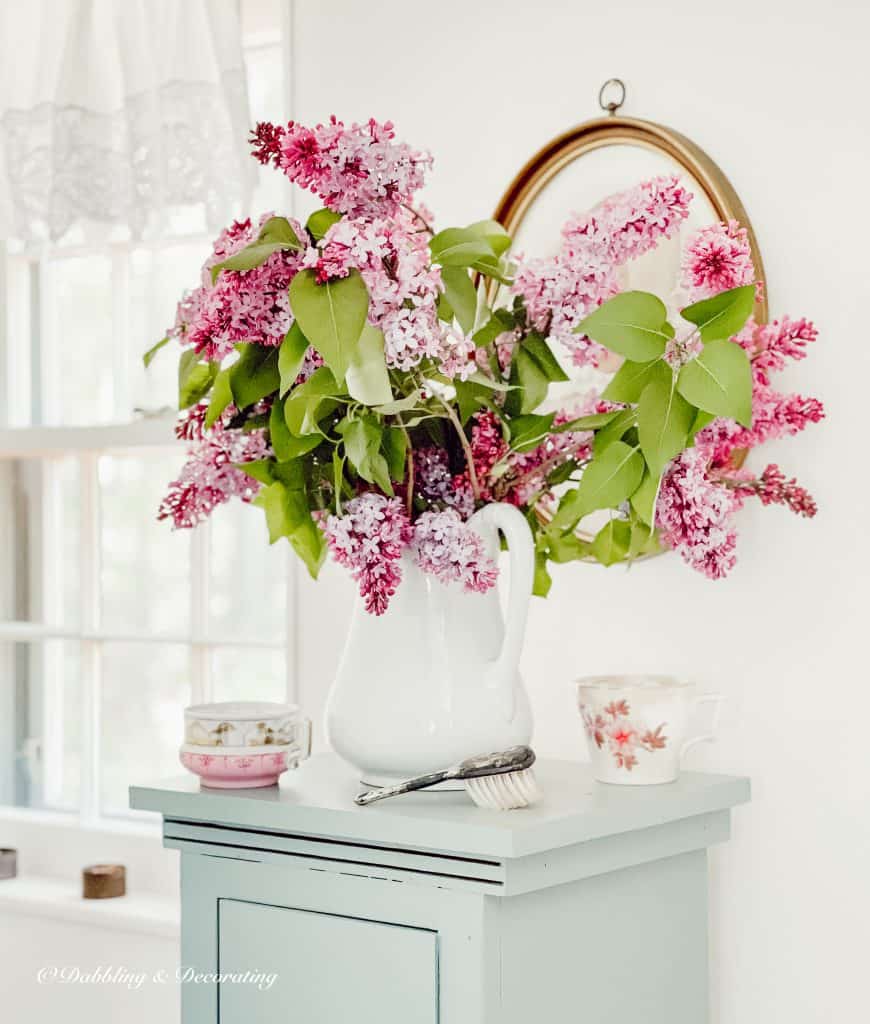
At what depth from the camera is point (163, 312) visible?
2404 millimetres

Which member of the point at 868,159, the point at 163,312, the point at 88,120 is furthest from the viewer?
the point at 163,312

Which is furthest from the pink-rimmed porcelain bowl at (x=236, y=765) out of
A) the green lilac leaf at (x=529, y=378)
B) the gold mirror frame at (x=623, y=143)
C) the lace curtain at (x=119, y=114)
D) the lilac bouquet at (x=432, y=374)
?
the lace curtain at (x=119, y=114)

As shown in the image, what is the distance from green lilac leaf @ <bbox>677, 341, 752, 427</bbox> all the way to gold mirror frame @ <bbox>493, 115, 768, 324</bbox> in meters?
0.32

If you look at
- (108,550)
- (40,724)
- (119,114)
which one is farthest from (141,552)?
(119,114)

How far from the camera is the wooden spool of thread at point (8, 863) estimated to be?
240 centimetres

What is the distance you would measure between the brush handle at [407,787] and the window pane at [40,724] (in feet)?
4.35

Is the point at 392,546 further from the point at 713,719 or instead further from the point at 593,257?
the point at 713,719

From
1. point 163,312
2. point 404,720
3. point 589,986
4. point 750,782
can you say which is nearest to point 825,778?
point 750,782

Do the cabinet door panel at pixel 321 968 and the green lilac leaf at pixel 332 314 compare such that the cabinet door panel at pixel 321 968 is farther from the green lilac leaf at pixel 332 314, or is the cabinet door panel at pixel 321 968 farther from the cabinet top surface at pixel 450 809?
the green lilac leaf at pixel 332 314

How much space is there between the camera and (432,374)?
1.28 m

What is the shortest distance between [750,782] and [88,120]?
57.0 inches

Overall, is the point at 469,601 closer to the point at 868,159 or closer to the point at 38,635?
the point at 868,159

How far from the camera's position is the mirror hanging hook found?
173 centimetres

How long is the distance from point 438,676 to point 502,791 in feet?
0.46
